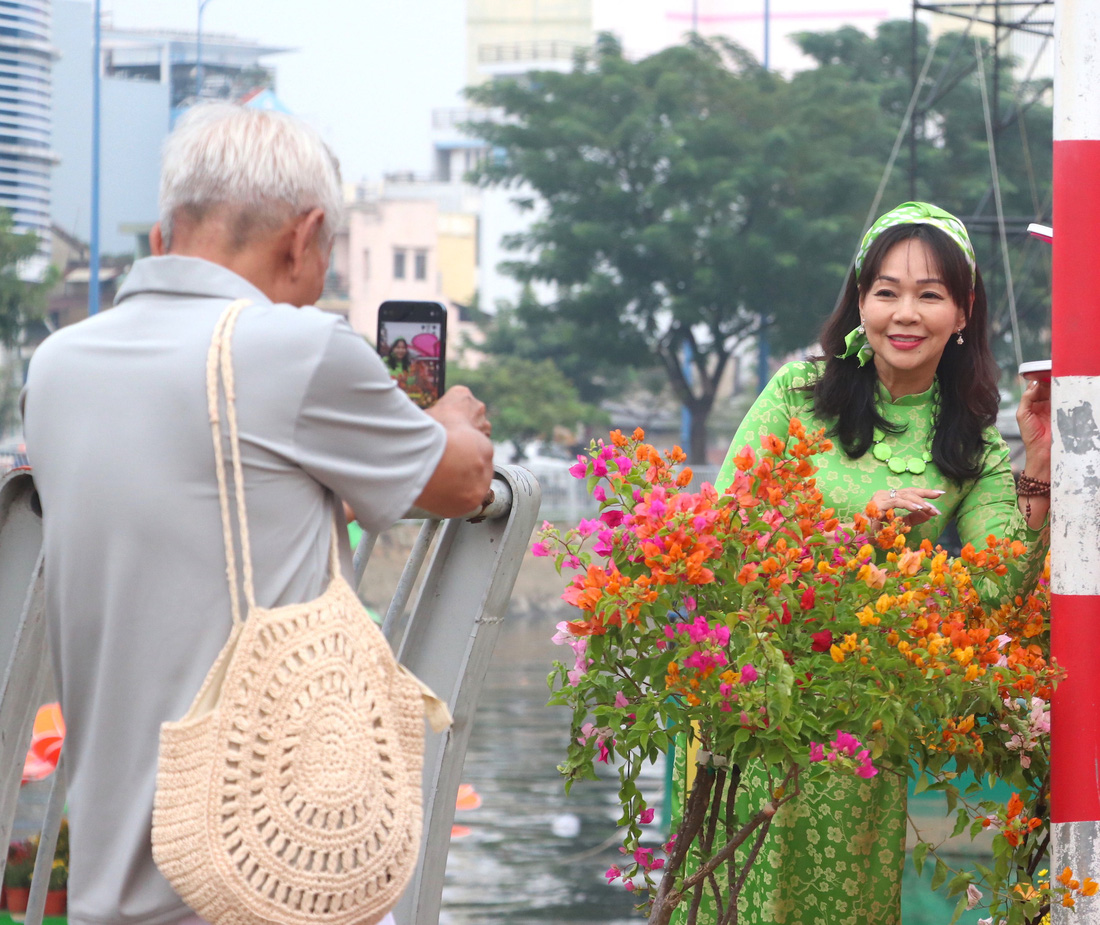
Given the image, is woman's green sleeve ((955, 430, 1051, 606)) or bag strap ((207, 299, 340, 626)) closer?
bag strap ((207, 299, 340, 626))

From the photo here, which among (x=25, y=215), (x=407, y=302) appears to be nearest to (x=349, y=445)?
(x=407, y=302)

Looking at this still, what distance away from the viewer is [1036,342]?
798 inches

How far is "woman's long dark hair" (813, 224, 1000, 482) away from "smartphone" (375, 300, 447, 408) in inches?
26.9

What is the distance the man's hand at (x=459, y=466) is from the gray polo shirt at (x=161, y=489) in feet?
0.14

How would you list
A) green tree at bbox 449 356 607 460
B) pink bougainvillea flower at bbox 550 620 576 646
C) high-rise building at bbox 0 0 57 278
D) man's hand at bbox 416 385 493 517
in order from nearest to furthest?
man's hand at bbox 416 385 493 517, pink bougainvillea flower at bbox 550 620 576 646, high-rise building at bbox 0 0 57 278, green tree at bbox 449 356 607 460

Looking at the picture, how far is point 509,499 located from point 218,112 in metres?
0.54

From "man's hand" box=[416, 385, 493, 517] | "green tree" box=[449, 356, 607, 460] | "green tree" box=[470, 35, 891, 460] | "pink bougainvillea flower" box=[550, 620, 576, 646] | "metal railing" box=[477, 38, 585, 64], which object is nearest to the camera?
"man's hand" box=[416, 385, 493, 517]

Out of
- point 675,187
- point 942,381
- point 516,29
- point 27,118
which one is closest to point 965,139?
point 675,187

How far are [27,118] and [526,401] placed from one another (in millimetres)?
8490

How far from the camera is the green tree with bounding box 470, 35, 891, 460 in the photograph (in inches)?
856

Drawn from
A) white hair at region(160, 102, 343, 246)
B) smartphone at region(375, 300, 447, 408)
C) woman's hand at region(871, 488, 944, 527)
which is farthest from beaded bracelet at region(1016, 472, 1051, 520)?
white hair at region(160, 102, 343, 246)

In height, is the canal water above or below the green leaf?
below

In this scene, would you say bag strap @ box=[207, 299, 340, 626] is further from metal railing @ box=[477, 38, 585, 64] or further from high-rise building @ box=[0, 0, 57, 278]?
metal railing @ box=[477, 38, 585, 64]

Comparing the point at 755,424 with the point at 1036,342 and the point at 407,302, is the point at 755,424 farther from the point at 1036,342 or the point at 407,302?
the point at 1036,342
